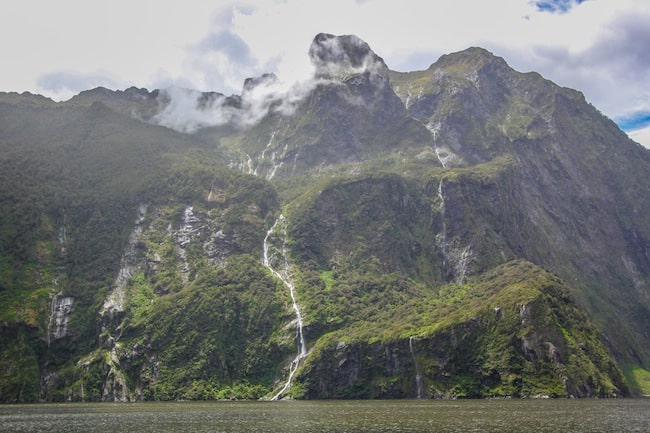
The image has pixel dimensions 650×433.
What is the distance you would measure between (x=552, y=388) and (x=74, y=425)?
475 ft

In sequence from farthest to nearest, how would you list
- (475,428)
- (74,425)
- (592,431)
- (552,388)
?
(552,388) < (74,425) < (475,428) < (592,431)

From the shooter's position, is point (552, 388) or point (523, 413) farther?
point (552, 388)

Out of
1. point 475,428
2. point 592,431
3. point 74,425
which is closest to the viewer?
point 592,431

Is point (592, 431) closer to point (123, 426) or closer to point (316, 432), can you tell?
point (316, 432)

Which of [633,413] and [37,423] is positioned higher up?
[37,423]

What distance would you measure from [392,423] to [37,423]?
204 feet

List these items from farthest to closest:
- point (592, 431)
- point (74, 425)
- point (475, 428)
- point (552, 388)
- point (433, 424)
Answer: point (552, 388) → point (74, 425) → point (433, 424) → point (475, 428) → point (592, 431)

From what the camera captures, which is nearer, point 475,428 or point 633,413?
point 475,428

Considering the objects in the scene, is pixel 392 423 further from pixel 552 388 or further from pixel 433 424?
pixel 552 388

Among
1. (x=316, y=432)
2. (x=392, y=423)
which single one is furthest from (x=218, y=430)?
(x=392, y=423)

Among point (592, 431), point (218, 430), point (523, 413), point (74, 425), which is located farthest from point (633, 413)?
point (74, 425)

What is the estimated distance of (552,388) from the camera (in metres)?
196

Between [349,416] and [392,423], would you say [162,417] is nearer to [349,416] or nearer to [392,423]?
[349,416]

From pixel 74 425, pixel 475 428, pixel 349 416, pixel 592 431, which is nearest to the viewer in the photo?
pixel 592 431
